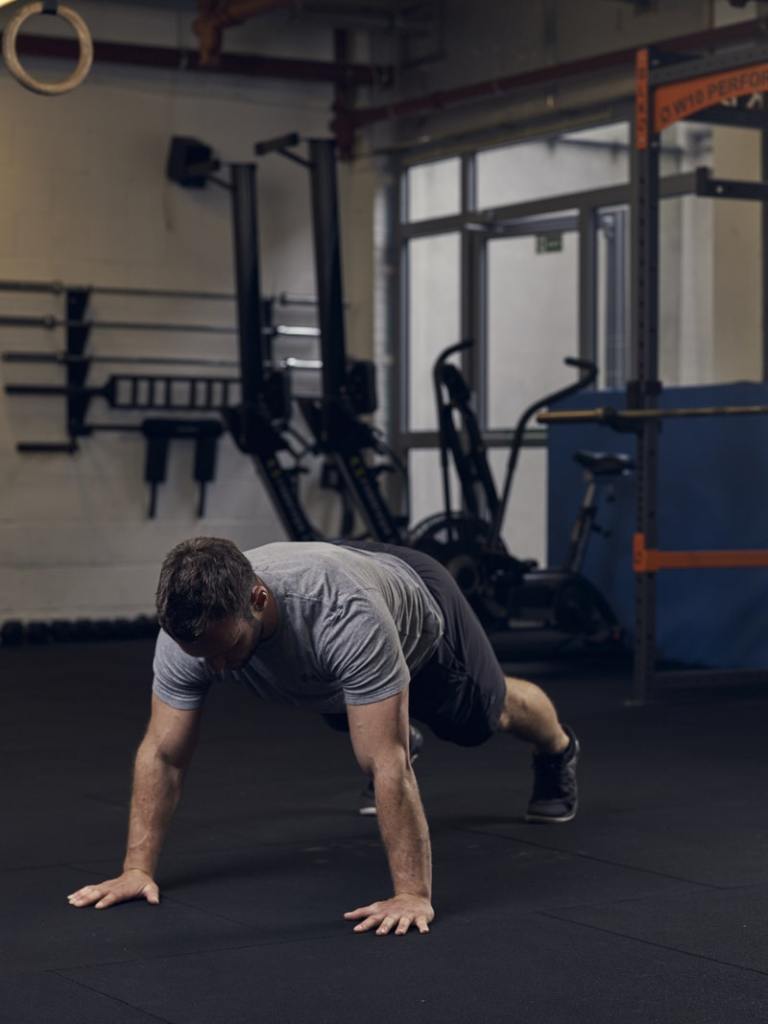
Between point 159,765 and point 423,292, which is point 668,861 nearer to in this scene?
point 159,765

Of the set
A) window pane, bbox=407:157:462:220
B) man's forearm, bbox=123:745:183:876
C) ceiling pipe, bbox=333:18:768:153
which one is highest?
ceiling pipe, bbox=333:18:768:153

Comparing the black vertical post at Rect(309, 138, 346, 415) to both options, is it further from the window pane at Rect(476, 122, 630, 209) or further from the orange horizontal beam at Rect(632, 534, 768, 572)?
the orange horizontal beam at Rect(632, 534, 768, 572)

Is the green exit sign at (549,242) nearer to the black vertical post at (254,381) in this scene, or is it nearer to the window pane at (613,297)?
the window pane at (613,297)

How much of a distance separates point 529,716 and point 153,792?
35.1 inches

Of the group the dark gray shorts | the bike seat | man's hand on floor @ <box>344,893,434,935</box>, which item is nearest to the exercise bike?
the bike seat

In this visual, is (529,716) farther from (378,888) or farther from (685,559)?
(685,559)

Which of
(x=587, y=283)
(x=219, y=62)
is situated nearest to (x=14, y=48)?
(x=219, y=62)

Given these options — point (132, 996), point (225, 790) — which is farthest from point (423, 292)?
point (132, 996)

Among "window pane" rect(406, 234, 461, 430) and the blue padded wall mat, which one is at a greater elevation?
"window pane" rect(406, 234, 461, 430)

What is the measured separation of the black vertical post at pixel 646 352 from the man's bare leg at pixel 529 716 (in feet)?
7.32

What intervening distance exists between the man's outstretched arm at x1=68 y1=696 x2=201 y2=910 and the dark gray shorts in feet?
1.21

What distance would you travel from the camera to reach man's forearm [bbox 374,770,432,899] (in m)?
2.66

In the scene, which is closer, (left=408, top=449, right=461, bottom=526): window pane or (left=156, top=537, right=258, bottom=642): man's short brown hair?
(left=156, top=537, right=258, bottom=642): man's short brown hair

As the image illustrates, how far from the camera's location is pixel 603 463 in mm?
6852
